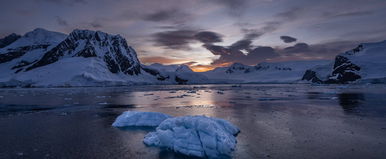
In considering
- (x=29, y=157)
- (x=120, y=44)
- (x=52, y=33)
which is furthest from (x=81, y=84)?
(x=52, y=33)

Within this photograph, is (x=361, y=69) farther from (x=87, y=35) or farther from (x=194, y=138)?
→ (x=87, y=35)

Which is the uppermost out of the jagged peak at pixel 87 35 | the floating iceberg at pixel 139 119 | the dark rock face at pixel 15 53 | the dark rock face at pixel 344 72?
the jagged peak at pixel 87 35

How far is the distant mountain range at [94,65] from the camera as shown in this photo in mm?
92688

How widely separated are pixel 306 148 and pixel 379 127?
632 centimetres

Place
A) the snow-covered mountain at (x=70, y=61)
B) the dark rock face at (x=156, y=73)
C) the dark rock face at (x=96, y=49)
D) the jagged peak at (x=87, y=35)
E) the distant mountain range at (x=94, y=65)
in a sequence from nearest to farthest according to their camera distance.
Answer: the snow-covered mountain at (x=70, y=61) → the distant mountain range at (x=94, y=65) → the dark rock face at (x=96, y=49) → the jagged peak at (x=87, y=35) → the dark rock face at (x=156, y=73)

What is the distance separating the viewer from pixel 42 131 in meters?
11.9

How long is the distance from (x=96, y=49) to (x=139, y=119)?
138621 millimetres

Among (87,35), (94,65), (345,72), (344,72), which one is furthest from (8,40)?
(345,72)

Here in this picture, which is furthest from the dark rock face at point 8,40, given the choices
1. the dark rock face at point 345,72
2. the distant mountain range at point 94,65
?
the dark rock face at point 345,72

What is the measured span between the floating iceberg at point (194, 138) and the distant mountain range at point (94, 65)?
8747 centimetres

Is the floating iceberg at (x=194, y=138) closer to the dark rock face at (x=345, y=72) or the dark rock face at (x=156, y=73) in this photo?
the dark rock face at (x=345, y=72)

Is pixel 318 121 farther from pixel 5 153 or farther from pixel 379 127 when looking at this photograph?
pixel 5 153

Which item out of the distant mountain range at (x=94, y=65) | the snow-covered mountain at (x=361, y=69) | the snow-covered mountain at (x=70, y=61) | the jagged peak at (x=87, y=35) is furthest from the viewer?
the jagged peak at (x=87, y=35)

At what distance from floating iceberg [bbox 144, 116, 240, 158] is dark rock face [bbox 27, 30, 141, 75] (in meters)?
129
